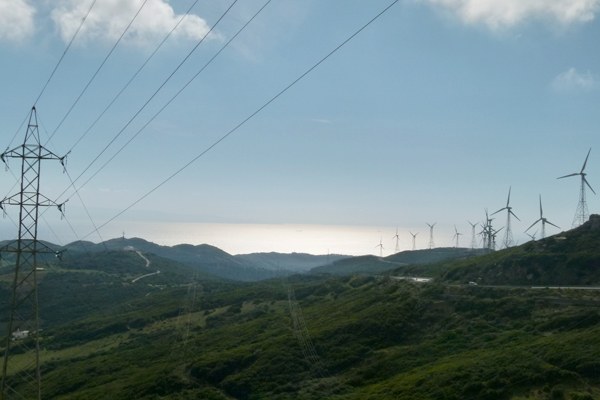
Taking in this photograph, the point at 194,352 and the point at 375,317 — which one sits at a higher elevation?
the point at 375,317

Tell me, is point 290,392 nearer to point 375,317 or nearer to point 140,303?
point 375,317

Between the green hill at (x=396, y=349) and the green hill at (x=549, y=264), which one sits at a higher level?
the green hill at (x=549, y=264)

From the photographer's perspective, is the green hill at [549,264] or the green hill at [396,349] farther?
the green hill at [549,264]

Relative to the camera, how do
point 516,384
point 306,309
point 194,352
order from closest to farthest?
point 516,384
point 194,352
point 306,309

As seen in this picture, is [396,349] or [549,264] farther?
[549,264]

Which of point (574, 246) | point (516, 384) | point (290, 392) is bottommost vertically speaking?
point (290, 392)

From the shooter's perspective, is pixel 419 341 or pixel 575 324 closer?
pixel 575 324

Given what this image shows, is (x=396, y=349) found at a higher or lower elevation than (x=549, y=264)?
lower

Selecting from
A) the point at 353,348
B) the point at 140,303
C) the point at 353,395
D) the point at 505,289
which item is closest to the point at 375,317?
the point at 353,348

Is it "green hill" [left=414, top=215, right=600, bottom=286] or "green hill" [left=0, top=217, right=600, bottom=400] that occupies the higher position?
"green hill" [left=414, top=215, right=600, bottom=286]

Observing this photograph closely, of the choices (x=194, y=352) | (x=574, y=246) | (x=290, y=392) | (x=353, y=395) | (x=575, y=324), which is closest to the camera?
(x=353, y=395)

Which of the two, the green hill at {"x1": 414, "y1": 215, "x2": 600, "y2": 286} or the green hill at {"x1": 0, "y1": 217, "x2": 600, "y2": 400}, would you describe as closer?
the green hill at {"x1": 0, "y1": 217, "x2": 600, "y2": 400}
